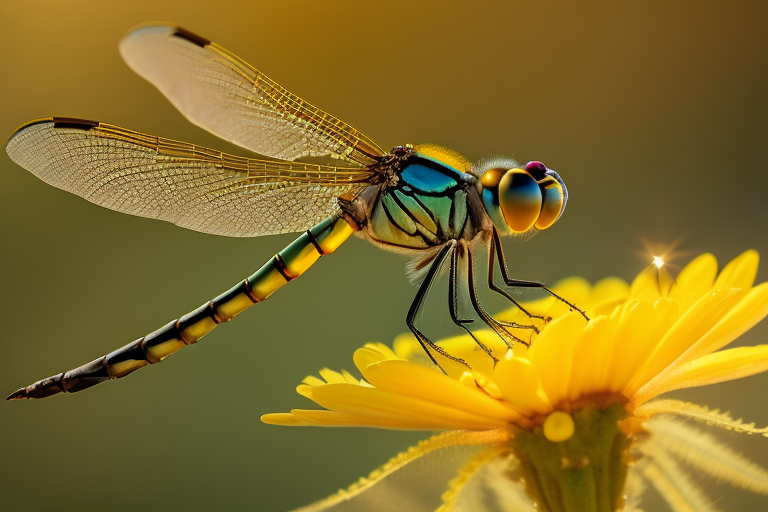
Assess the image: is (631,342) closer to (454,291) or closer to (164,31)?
(454,291)

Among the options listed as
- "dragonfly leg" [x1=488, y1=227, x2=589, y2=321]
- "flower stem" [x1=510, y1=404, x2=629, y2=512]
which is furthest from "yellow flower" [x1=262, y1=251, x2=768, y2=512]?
"dragonfly leg" [x1=488, y1=227, x2=589, y2=321]

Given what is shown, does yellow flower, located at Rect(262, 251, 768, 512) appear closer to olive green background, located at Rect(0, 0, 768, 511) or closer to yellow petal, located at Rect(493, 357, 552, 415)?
yellow petal, located at Rect(493, 357, 552, 415)

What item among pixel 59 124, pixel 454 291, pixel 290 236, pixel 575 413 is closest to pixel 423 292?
pixel 454 291

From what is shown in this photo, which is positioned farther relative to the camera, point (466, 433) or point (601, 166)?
point (601, 166)

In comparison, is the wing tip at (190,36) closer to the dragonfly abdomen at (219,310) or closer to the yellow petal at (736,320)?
the dragonfly abdomen at (219,310)

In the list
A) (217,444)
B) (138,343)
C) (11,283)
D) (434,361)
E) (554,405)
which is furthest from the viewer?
(11,283)

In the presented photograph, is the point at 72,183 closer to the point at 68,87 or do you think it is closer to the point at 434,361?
the point at 434,361

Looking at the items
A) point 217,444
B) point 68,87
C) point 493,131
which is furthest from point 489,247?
point 68,87
